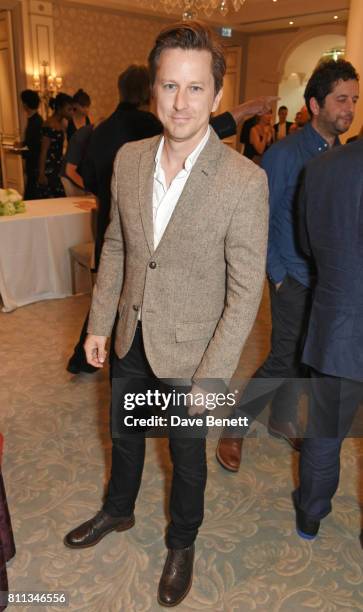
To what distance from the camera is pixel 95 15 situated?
26.7 feet

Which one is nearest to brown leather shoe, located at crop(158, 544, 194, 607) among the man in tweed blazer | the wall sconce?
the man in tweed blazer

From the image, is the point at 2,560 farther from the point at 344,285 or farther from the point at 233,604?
the point at 344,285

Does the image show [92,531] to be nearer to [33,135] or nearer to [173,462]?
[173,462]

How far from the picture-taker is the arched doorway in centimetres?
998

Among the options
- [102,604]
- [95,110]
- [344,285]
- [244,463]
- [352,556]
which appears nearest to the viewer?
[344,285]

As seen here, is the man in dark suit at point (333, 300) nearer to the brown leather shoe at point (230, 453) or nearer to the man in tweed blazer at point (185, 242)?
the man in tweed blazer at point (185, 242)

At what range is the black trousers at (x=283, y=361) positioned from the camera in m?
1.94

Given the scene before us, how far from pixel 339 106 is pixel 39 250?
8.34 feet

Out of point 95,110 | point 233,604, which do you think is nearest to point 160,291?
point 233,604

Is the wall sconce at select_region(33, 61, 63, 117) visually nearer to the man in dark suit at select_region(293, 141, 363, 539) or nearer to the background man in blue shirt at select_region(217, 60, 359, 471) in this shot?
the background man in blue shirt at select_region(217, 60, 359, 471)

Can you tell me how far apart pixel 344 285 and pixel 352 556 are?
3.16 ft

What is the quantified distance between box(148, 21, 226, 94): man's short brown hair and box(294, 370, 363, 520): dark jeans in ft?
3.09

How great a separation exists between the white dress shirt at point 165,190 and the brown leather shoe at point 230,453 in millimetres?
1197

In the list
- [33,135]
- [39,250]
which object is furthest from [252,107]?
[33,135]
